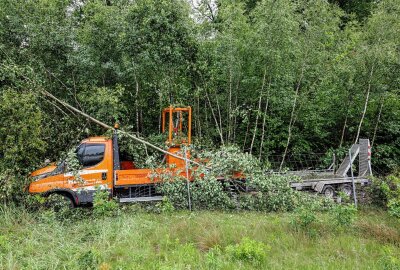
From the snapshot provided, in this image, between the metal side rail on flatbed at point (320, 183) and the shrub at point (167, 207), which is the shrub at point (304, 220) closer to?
the shrub at point (167, 207)

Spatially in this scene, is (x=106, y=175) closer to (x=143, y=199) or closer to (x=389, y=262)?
(x=143, y=199)

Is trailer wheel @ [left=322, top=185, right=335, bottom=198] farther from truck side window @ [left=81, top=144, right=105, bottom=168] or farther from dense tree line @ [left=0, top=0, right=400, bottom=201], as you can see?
truck side window @ [left=81, top=144, right=105, bottom=168]

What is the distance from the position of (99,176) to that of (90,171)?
24cm

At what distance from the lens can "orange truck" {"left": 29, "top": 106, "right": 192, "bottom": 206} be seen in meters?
7.77

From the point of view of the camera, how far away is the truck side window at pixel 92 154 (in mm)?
8086

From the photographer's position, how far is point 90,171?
805cm

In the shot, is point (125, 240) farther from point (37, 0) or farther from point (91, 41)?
point (37, 0)

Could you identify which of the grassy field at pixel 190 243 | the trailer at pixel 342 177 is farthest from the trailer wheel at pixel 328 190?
the grassy field at pixel 190 243

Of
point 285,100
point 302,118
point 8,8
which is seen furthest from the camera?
point 302,118

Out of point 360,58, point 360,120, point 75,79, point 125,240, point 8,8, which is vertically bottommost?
point 125,240

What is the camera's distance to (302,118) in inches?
461

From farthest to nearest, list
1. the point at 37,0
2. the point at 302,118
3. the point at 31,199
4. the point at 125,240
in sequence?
the point at 302,118, the point at 37,0, the point at 31,199, the point at 125,240

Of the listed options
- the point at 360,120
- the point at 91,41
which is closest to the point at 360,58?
the point at 360,120

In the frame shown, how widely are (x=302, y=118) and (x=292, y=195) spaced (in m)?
4.66
